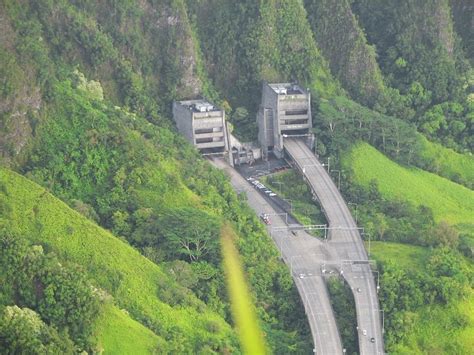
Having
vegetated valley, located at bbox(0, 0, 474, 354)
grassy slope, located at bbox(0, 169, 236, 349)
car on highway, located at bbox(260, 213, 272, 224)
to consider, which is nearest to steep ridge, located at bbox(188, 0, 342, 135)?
vegetated valley, located at bbox(0, 0, 474, 354)

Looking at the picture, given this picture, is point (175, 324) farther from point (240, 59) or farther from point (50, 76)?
point (240, 59)

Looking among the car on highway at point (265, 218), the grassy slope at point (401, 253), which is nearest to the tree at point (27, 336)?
the car on highway at point (265, 218)

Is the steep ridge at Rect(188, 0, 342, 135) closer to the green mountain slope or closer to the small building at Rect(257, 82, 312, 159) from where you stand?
the small building at Rect(257, 82, 312, 159)

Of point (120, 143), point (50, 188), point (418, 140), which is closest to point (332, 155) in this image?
point (418, 140)

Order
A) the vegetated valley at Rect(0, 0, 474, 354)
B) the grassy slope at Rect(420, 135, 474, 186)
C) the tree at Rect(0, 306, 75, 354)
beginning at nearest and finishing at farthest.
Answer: the tree at Rect(0, 306, 75, 354) < the vegetated valley at Rect(0, 0, 474, 354) < the grassy slope at Rect(420, 135, 474, 186)

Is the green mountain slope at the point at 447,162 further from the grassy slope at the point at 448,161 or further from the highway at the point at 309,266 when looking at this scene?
the highway at the point at 309,266

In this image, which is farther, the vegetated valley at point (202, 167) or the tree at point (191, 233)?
the tree at point (191, 233)
